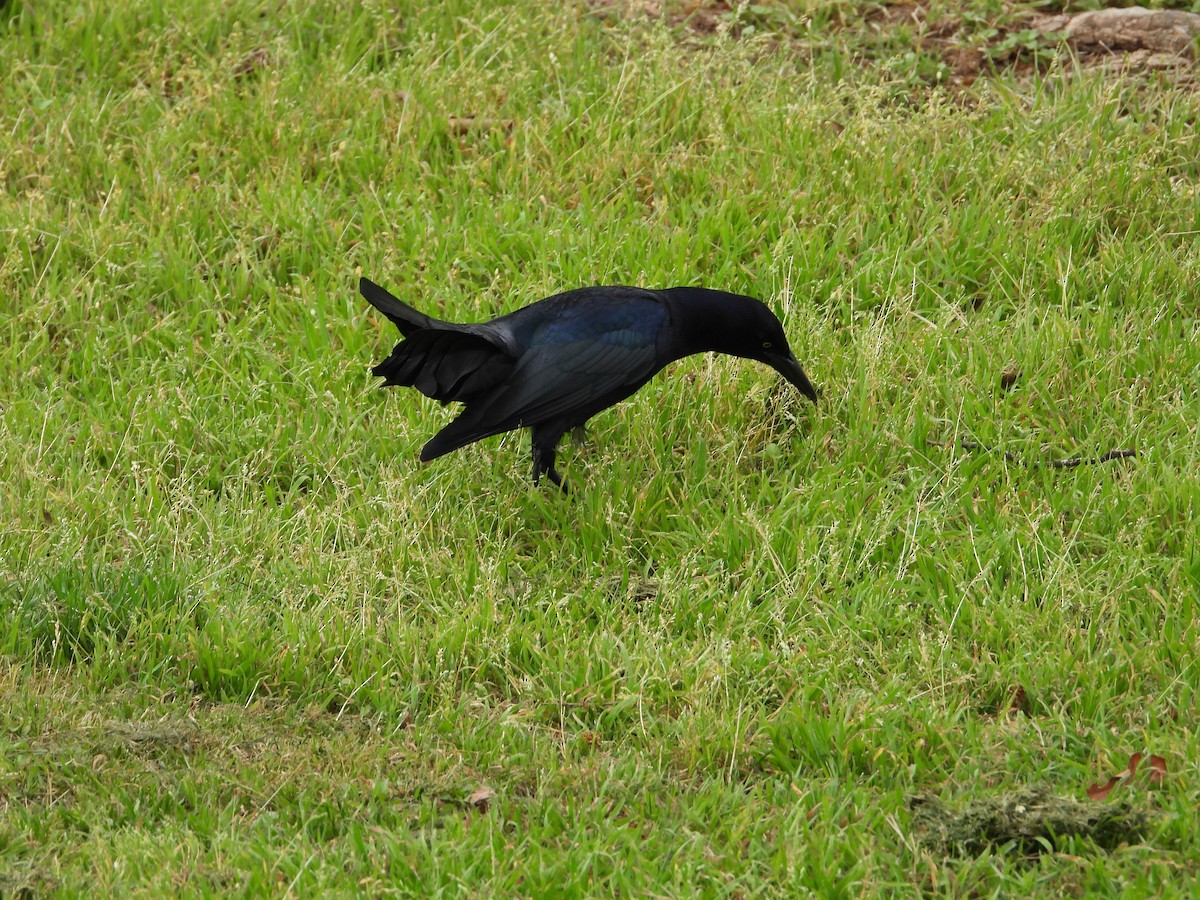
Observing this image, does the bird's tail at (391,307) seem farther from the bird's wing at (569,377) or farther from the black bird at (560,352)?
the bird's wing at (569,377)

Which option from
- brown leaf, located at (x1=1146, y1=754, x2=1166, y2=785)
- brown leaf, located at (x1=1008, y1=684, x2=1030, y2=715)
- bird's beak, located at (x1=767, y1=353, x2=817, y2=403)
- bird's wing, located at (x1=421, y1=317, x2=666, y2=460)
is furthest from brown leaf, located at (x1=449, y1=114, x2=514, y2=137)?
brown leaf, located at (x1=1146, y1=754, x2=1166, y2=785)

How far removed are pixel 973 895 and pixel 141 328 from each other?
4.27m

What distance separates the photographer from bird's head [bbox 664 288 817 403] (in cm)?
556

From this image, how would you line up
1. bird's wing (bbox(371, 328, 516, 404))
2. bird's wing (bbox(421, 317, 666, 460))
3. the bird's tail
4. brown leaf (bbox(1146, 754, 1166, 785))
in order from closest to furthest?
1. brown leaf (bbox(1146, 754, 1166, 785))
2. the bird's tail
3. bird's wing (bbox(371, 328, 516, 404))
4. bird's wing (bbox(421, 317, 666, 460))

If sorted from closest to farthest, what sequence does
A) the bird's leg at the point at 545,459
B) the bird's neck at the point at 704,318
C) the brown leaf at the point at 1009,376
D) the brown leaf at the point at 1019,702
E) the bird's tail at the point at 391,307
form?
the brown leaf at the point at 1019,702
the bird's tail at the point at 391,307
the bird's leg at the point at 545,459
the bird's neck at the point at 704,318
the brown leaf at the point at 1009,376

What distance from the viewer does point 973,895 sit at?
140 inches

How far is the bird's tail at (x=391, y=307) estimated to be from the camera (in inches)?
184

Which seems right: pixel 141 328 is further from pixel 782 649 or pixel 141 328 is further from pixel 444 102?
pixel 782 649

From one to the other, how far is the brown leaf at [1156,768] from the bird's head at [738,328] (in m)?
2.10

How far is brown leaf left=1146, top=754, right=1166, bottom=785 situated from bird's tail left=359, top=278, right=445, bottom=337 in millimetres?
Answer: 2516

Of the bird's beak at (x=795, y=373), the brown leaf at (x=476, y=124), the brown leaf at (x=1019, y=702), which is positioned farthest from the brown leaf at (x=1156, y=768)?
the brown leaf at (x=476, y=124)

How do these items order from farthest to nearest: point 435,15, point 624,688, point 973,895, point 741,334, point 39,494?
point 435,15 → point 741,334 → point 39,494 → point 624,688 → point 973,895

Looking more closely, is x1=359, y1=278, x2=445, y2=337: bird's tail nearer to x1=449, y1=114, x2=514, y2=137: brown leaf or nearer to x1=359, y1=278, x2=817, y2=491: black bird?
x1=359, y1=278, x2=817, y2=491: black bird

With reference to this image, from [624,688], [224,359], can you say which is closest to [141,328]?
[224,359]
